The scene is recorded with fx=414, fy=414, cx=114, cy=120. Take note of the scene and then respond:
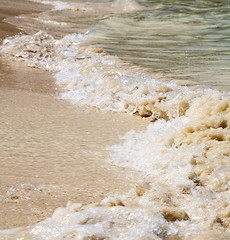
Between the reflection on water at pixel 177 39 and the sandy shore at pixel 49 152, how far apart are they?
158cm

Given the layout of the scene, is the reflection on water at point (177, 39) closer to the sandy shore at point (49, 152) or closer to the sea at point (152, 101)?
the sea at point (152, 101)

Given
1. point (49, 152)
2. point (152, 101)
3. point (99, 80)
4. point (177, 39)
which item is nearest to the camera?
point (49, 152)

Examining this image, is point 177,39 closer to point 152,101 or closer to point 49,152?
point 152,101

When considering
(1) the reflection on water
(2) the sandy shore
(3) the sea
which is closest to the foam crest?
(3) the sea

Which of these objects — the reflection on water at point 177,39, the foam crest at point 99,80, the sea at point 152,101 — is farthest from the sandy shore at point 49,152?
the reflection on water at point 177,39

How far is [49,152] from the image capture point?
10.1 ft

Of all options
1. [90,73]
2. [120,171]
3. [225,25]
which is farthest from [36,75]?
[225,25]

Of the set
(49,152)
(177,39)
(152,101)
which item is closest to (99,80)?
(152,101)

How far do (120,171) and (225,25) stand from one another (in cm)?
621

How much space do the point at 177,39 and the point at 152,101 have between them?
3353mm

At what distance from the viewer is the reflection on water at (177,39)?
17.9 ft

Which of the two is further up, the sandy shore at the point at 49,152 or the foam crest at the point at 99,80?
the foam crest at the point at 99,80

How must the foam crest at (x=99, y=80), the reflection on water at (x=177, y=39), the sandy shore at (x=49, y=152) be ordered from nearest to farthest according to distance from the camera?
1. the sandy shore at (x=49, y=152)
2. the foam crest at (x=99, y=80)
3. the reflection on water at (x=177, y=39)

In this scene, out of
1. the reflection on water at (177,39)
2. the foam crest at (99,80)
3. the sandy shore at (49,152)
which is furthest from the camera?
the reflection on water at (177,39)
